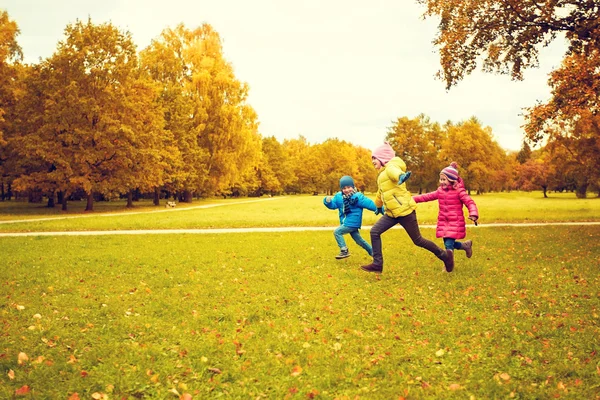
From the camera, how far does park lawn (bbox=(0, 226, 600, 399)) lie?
4016 mm

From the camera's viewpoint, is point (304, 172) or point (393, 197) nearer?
point (393, 197)

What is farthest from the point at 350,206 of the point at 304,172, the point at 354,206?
the point at 304,172

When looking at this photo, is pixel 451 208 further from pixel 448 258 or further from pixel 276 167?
pixel 276 167

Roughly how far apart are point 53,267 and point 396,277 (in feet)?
24.0

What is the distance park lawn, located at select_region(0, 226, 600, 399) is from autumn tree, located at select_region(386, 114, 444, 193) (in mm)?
71081

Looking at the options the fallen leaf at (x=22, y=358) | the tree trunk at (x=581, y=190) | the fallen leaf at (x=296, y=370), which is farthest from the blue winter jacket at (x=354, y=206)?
the tree trunk at (x=581, y=190)

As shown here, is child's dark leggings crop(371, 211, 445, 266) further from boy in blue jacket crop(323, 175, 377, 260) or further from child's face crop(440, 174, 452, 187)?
boy in blue jacket crop(323, 175, 377, 260)

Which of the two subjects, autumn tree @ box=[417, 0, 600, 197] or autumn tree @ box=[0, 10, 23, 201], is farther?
autumn tree @ box=[0, 10, 23, 201]

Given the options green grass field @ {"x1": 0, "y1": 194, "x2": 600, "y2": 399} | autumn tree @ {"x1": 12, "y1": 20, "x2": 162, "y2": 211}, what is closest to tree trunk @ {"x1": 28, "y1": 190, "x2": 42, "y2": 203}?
autumn tree @ {"x1": 12, "y1": 20, "x2": 162, "y2": 211}

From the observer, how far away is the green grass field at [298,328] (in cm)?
401

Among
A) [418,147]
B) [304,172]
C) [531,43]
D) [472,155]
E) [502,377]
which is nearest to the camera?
[502,377]

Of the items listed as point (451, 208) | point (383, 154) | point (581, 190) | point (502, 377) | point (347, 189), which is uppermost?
point (383, 154)

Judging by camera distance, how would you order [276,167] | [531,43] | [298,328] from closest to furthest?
[298,328]
[531,43]
[276,167]

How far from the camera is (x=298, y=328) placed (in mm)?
5492
